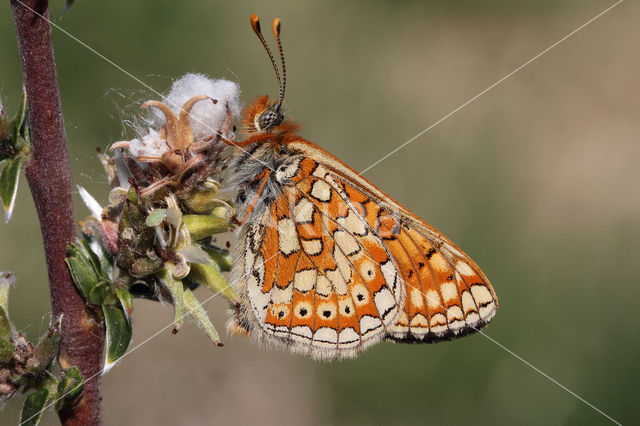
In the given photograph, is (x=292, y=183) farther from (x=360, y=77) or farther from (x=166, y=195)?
(x=360, y=77)

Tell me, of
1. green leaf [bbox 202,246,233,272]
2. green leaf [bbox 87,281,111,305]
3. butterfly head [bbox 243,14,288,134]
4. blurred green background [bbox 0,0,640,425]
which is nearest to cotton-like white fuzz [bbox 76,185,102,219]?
green leaf [bbox 87,281,111,305]

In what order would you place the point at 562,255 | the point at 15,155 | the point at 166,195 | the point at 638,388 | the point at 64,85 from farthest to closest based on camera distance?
the point at 562,255 < the point at 64,85 < the point at 638,388 < the point at 166,195 < the point at 15,155

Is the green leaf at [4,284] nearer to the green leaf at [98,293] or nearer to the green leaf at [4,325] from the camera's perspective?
the green leaf at [4,325]

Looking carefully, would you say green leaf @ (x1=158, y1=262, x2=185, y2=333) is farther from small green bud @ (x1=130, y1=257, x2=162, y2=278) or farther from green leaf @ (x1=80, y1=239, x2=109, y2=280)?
green leaf @ (x1=80, y1=239, x2=109, y2=280)

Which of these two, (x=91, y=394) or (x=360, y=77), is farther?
(x=360, y=77)

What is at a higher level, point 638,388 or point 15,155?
point 15,155

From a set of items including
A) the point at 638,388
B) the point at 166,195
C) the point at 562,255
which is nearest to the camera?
the point at 166,195

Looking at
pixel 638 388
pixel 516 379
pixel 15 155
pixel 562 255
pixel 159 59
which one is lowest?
pixel 638 388

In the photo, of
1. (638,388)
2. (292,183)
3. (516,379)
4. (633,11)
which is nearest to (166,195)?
(292,183)
